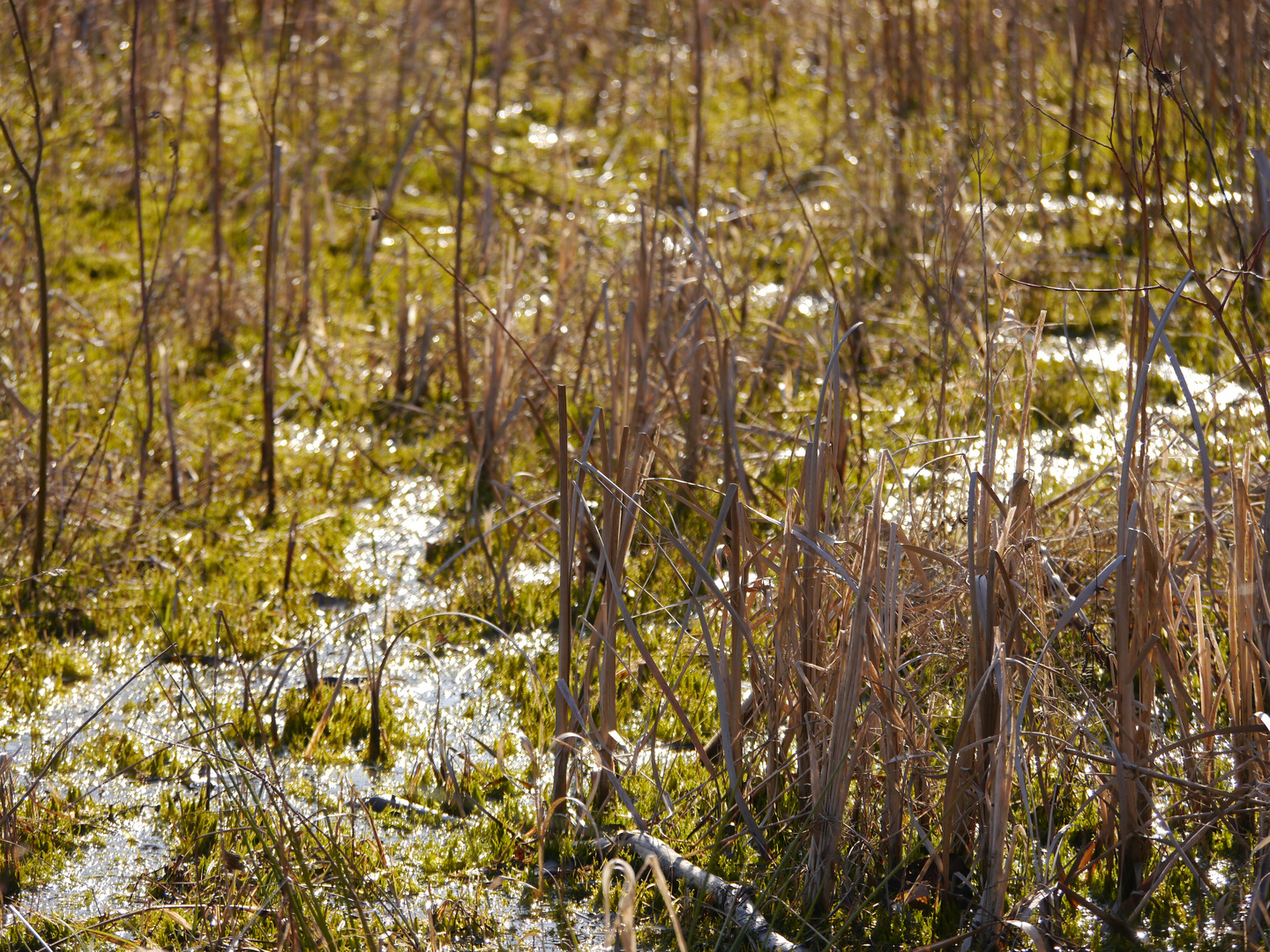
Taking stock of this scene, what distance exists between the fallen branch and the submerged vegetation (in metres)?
0.01

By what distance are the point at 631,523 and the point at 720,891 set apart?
696mm

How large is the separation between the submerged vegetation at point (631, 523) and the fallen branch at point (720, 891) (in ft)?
0.03

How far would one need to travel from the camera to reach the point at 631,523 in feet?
7.11

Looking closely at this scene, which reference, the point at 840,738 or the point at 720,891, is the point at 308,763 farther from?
the point at 840,738

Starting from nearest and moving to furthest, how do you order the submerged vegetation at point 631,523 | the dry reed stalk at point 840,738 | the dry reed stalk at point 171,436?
the dry reed stalk at point 840,738 < the submerged vegetation at point 631,523 < the dry reed stalk at point 171,436

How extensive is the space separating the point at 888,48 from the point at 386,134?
3.13m

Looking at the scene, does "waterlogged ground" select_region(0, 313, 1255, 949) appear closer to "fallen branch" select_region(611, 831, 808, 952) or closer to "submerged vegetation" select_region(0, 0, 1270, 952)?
"submerged vegetation" select_region(0, 0, 1270, 952)

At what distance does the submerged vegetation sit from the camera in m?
2.06

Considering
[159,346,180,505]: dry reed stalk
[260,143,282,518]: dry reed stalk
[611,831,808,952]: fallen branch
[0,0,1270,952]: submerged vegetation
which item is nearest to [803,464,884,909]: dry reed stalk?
[0,0,1270,952]: submerged vegetation

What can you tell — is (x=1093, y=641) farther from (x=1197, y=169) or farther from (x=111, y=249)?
(x=111, y=249)

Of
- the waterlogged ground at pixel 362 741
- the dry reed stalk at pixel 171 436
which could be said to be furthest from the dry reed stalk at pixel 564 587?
the dry reed stalk at pixel 171 436

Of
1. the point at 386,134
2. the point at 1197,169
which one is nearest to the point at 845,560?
the point at 1197,169

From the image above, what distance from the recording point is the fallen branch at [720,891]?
6.48 ft

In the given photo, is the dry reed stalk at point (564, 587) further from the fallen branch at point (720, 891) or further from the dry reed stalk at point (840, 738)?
the dry reed stalk at point (840, 738)
